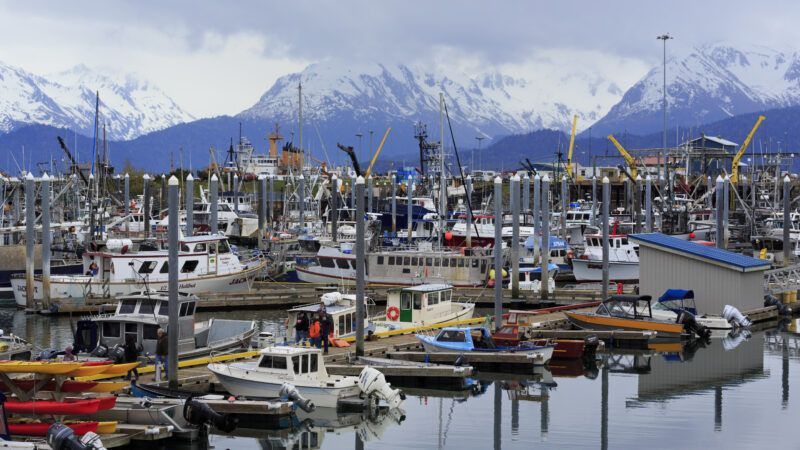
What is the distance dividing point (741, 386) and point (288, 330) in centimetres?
1352

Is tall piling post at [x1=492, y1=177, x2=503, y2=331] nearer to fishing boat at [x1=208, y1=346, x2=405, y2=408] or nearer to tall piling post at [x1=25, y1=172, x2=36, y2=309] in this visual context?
fishing boat at [x1=208, y1=346, x2=405, y2=408]

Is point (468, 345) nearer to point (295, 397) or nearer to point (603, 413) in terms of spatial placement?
point (603, 413)

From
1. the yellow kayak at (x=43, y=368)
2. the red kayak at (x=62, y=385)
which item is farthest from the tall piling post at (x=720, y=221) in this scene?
the yellow kayak at (x=43, y=368)

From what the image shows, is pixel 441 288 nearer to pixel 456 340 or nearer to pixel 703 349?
pixel 456 340

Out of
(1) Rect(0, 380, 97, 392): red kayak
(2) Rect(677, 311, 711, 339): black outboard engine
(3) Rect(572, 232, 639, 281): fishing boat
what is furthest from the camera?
(3) Rect(572, 232, 639, 281): fishing boat

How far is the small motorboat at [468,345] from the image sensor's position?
35.5m

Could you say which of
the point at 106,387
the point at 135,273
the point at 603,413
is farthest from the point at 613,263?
the point at 106,387

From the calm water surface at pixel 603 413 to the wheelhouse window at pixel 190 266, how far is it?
813 inches

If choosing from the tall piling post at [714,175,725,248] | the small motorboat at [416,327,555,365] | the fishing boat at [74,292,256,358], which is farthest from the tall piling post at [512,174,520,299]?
the fishing boat at [74,292,256,358]

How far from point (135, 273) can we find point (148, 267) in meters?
0.60

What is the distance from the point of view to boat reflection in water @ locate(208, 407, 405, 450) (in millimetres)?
26438

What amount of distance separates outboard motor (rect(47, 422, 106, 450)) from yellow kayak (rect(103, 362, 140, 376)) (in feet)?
13.3

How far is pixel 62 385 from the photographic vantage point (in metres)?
26.0

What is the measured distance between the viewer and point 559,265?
63.9m
